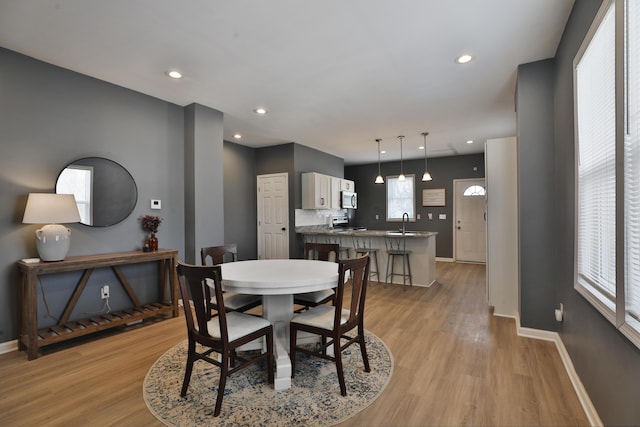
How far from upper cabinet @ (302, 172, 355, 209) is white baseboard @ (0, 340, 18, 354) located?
446 centimetres

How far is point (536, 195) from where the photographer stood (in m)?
2.88

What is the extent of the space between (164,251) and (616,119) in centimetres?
394

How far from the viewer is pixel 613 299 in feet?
5.19

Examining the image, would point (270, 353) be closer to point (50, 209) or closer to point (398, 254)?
point (50, 209)

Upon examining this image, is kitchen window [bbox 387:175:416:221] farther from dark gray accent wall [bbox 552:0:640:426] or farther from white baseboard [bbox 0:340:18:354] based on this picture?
white baseboard [bbox 0:340:18:354]

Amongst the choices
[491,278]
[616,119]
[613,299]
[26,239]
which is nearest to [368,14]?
[616,119]

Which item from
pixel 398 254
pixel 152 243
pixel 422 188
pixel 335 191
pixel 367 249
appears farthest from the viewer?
pixel 422 188

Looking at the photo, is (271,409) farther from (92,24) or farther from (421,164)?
(421,164)

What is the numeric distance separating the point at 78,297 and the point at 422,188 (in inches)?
289

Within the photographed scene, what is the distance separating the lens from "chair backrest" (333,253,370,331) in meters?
2.02

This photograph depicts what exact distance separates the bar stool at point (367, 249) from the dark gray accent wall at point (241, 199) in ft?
7.51

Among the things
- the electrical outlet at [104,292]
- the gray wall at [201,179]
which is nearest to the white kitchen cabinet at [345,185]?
the gray wall at [201,179]

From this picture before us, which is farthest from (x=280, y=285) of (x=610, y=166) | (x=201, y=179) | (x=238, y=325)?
(x=201, y=179)

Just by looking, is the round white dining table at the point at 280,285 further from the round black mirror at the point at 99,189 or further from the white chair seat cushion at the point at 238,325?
the round black mirror at the point at 99,189
